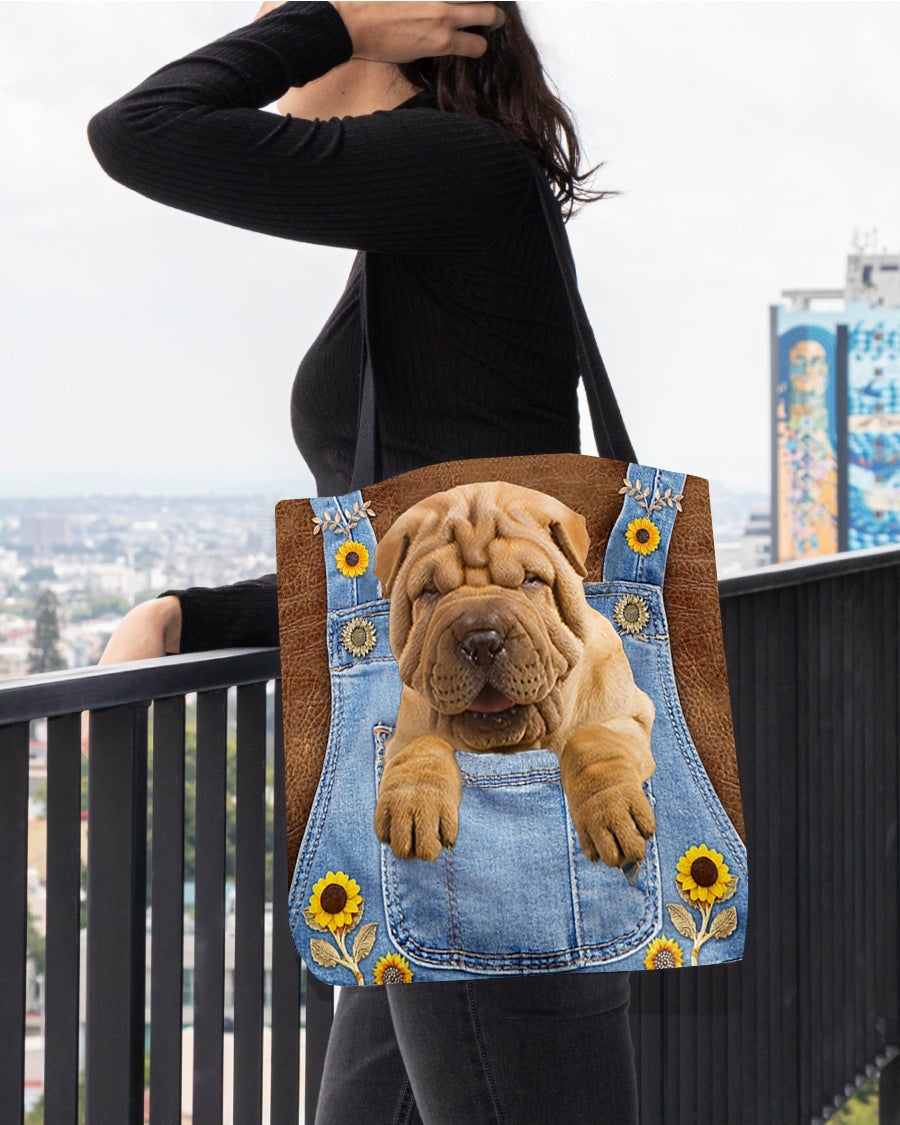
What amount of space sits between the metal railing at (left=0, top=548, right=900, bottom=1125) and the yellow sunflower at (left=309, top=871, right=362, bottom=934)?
5.7 inches

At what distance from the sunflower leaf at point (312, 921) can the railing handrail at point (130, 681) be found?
0.18 metres

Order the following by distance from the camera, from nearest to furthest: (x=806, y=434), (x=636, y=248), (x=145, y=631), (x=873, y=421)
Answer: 1. (x=145, y=631)
2. (x=873, y=421)
3. (x=806, y=434)
4. (x=636, y=248)

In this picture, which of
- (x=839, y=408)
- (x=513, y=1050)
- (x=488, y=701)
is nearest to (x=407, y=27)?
(x=488, y=701)

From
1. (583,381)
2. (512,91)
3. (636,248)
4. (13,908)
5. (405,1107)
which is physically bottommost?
(405,1107)

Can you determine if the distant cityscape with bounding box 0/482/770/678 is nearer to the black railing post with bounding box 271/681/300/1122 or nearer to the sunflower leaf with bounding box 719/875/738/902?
the black railing post with bounding box 271/681/300/1122

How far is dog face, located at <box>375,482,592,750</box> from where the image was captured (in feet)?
2.18

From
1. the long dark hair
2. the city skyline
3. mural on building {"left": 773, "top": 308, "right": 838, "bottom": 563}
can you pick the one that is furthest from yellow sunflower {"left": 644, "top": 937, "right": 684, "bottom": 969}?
mural on building {"left": 773, "top": 308, "right": 838, "bottom": 563}

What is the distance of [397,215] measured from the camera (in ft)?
2.34

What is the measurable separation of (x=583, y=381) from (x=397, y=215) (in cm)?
16

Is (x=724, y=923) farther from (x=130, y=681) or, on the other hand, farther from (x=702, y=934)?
(x=130, y=681)

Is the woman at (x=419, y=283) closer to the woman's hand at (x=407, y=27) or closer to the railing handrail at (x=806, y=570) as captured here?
the woman's hand at (x=407, y=27)

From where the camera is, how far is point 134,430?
2112cm

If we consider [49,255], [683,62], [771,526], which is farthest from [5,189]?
[771,526]

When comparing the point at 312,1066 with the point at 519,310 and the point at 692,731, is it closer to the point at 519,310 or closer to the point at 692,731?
the point at 692,731
